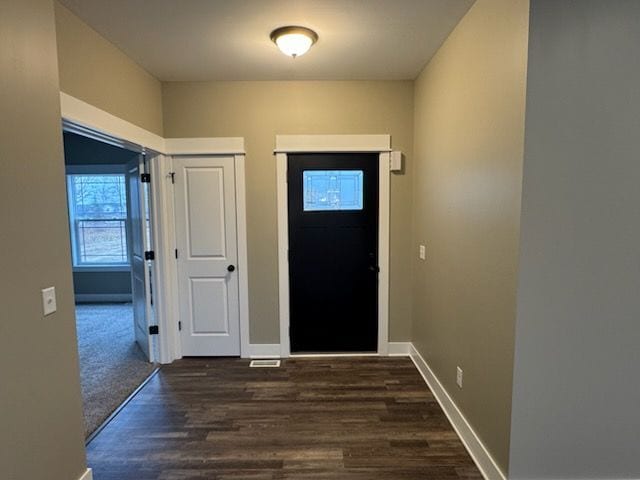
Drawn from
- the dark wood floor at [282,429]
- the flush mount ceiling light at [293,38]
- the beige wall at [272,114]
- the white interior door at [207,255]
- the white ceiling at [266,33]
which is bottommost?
the dark wood floor at [282,429]

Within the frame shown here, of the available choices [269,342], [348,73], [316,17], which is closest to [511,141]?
[316,17]

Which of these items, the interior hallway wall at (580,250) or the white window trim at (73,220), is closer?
the interior hallway wall at (580,250)

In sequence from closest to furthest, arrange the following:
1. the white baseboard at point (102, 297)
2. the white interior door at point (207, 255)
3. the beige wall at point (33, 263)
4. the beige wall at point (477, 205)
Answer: the beige wall at point (33, 263) → the beige wall at point (477, 205) → the white interior door at point (207, 255) → the white baseboard at point (102, 297)

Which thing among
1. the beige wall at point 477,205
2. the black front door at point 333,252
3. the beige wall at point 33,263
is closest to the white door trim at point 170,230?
A: the black front door at point 333,252

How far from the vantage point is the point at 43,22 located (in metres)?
1.57

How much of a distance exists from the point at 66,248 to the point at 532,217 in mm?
2204

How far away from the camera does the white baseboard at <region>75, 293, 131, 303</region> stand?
5871mm

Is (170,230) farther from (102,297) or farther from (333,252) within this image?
(102,297)

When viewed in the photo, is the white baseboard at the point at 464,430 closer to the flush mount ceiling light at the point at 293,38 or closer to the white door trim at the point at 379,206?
the white door trim at the point at 379,206

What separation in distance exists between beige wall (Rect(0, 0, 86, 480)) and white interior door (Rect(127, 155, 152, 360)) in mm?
1672

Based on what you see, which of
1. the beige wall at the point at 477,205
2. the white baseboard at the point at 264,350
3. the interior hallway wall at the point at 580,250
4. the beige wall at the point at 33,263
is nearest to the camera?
the beige wall at the point at 33,263

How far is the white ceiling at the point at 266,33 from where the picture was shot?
2086 mm

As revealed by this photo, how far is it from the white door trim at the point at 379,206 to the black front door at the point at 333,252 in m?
0.05

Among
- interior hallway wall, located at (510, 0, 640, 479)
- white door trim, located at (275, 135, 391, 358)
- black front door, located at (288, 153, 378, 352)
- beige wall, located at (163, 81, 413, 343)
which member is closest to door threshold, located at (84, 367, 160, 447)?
white door trim, located at (275, 135, 391, 358)
